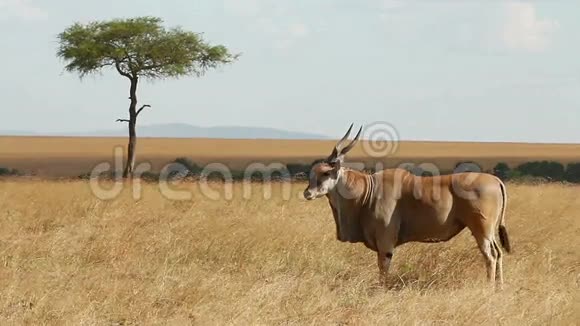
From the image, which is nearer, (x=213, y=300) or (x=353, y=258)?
(x=213, y=300)

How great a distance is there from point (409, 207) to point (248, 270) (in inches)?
76.5

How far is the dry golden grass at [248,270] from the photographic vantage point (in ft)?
26.8

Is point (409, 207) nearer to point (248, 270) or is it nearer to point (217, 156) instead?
point (248, 270)

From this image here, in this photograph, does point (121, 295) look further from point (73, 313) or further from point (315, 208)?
point (315, 208)

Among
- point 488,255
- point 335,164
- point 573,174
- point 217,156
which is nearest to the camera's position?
point 488,255

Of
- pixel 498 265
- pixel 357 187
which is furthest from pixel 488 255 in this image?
Answer: pixel 357 187

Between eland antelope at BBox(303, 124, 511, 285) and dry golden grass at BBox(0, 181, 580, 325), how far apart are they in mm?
444

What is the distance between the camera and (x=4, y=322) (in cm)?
764

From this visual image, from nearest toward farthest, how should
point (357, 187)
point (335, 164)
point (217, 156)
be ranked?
point (335, 164) → point (357, 187) → point (217, 156)

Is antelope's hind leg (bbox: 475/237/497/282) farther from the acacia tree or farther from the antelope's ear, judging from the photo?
the acacia tree

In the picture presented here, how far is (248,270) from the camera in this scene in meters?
10.6

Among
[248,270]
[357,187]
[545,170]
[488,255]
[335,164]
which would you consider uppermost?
[335,164]

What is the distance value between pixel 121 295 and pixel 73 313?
2.44 feet

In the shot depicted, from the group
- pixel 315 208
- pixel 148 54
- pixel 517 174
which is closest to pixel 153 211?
pixel 315 208
